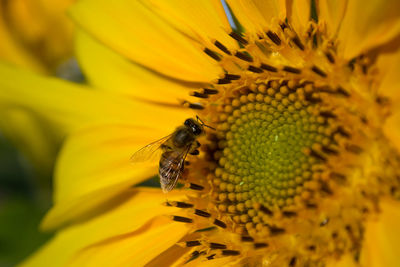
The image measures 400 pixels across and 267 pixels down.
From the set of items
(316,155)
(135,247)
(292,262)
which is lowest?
(135,247)

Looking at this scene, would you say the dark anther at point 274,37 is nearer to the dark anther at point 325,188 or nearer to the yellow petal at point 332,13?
the yellow petal at point 332,13

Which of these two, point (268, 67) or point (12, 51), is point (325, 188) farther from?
point (12, 51)

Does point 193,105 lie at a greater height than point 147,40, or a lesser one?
lesser

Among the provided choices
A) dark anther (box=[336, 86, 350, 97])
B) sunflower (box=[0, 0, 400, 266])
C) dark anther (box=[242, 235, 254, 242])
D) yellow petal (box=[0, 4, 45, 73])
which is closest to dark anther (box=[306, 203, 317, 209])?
sunflower (box=[0, 0, 400, 266])

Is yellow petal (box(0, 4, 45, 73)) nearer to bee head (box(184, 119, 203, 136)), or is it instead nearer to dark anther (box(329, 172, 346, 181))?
bee head (box(184, 119, 203, 136))

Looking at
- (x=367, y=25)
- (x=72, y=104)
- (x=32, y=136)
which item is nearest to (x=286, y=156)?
(x=367, y=25)
